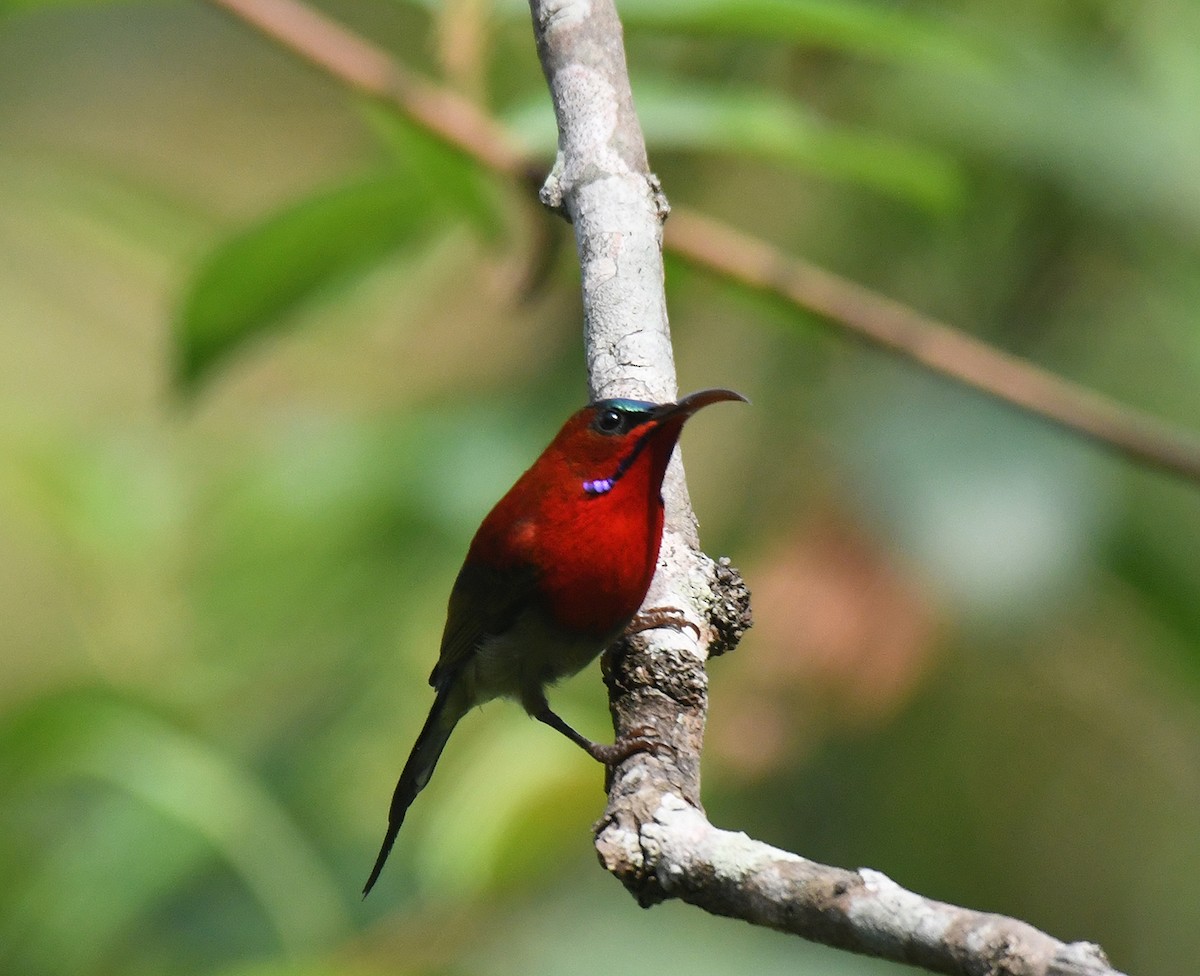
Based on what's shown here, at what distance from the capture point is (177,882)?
444 cm

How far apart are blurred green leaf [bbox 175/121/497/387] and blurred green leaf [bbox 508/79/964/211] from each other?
9.0 inches

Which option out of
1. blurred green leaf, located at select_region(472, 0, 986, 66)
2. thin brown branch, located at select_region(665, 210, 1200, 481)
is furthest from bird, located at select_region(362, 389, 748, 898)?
blurred green leaf, located at select_region(472, 0, 986, 66)

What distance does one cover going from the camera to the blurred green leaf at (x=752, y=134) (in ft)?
11.8

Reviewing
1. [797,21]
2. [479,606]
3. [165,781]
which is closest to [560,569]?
[479,606]

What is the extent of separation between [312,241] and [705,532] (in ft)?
6.46

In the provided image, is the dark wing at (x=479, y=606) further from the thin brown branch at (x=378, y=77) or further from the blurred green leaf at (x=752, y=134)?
the blurred green leaf at (x=752, y=134)

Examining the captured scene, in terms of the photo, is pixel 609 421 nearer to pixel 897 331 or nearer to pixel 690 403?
pixel 690 403

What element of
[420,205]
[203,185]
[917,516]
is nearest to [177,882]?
[420,205]

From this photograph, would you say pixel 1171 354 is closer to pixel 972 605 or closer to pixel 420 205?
pixel 972 605

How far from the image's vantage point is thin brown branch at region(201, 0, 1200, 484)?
348 centimetres

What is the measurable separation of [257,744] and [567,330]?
190 cm

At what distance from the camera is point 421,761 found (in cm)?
336

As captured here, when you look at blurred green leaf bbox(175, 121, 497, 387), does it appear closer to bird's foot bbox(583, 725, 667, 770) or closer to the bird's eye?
the bird's eye

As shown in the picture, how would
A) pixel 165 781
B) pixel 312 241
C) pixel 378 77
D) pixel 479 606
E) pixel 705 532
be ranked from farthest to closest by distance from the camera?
pixel 705 532, pixel 165 781, pixel 312 241, pixel 378 77, pixel 479 606
